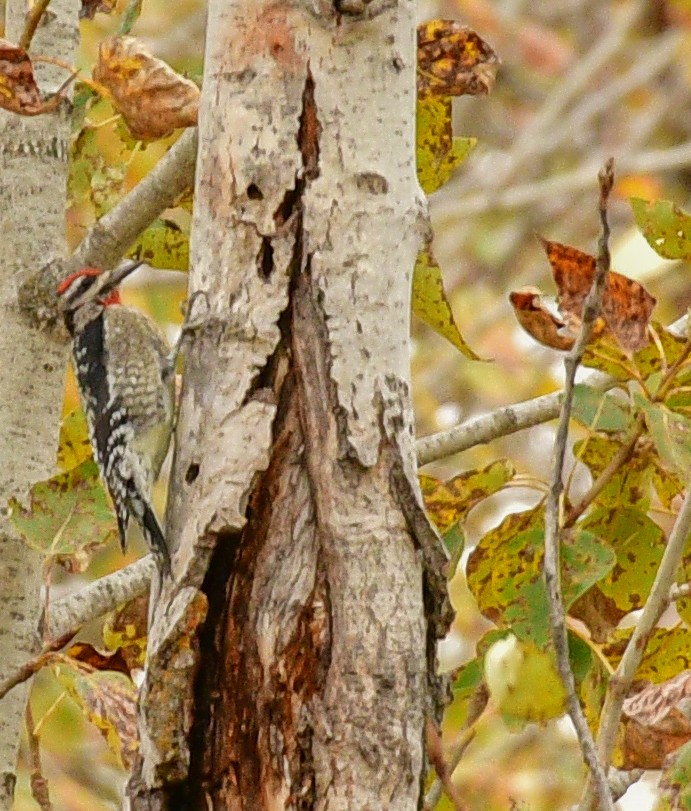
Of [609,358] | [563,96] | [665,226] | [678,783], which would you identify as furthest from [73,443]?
[563,96]

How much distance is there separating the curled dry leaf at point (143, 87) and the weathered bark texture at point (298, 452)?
Result: 0.56 feet

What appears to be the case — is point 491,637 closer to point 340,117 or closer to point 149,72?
point 340,117

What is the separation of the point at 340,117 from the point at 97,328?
1763mm

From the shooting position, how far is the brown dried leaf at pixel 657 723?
7.14 feet

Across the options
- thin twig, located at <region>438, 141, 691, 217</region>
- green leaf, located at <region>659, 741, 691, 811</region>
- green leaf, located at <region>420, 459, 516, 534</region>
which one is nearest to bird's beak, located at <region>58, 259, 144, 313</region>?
green leaf, located at <region>420, 459, 516, 534</region>

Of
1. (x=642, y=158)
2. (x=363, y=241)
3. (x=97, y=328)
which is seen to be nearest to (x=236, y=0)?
(x=363, y=241)

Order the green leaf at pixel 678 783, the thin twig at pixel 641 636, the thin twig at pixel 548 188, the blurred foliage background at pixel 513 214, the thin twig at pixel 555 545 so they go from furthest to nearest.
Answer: the thin twig at pixel 548 188
the blurred foliage background at pixel 513 214
the thin twig at pixel 641 636
the green leaf at pixel 678 783
the thin twig at pixel 555 545

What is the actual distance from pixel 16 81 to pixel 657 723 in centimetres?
132

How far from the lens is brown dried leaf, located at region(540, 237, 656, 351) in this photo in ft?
7.76

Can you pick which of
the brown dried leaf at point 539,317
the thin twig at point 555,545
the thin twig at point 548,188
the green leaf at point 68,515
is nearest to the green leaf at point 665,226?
the brown dried leaf at point 539,317

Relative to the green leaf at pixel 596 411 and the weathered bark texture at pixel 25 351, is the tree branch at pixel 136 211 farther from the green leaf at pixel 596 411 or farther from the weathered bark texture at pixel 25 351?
the green leaf at pixel 596 411

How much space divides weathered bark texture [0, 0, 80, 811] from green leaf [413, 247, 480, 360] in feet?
2.13

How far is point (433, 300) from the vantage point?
2598 mm

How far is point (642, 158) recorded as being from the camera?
7723 millimetres
